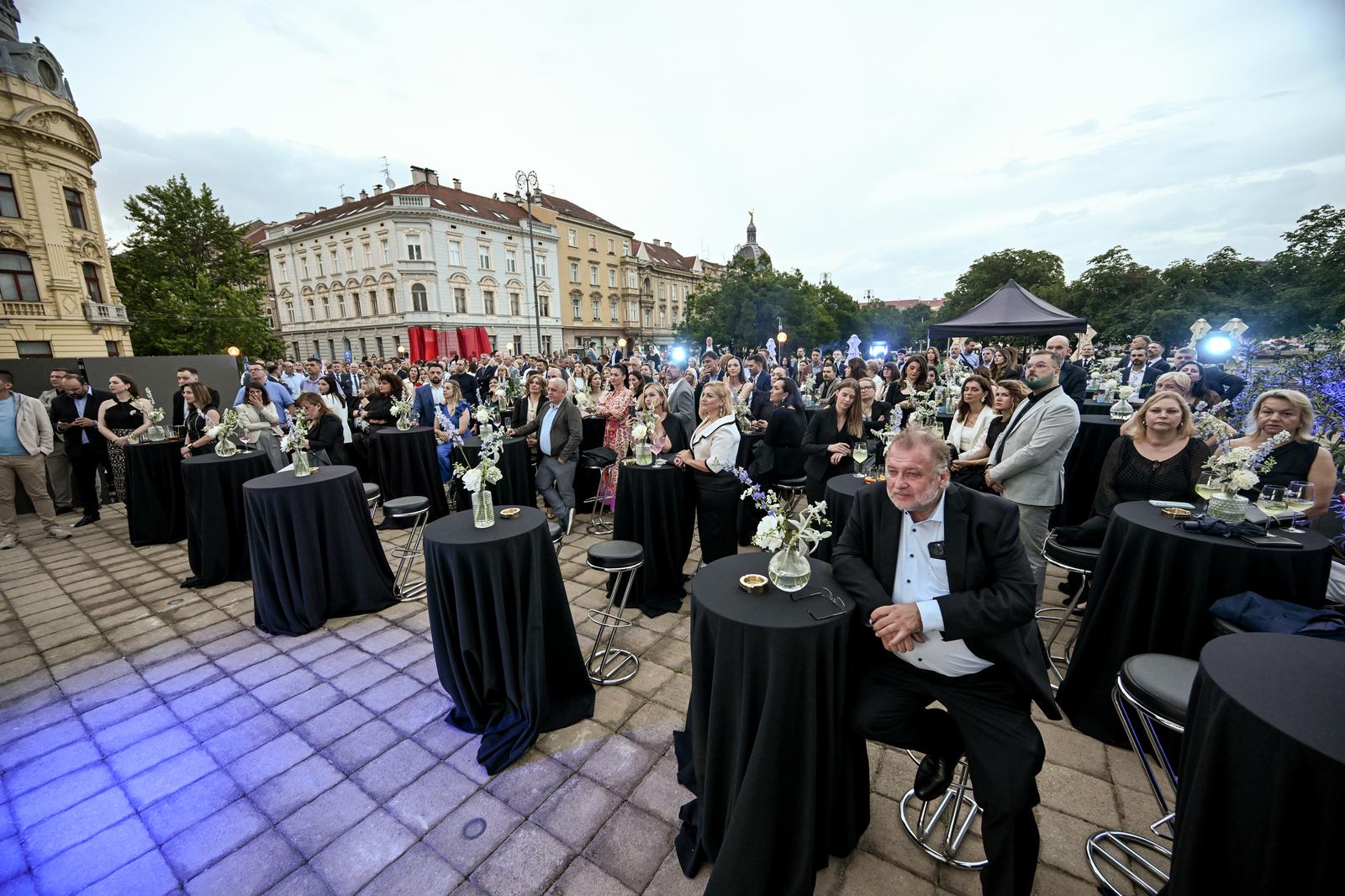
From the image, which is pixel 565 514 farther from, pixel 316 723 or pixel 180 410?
pixel 180 410

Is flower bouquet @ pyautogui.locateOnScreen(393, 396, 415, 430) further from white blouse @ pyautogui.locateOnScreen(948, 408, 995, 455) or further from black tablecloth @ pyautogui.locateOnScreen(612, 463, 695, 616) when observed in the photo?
white blouse @ pyautogui.locateOnScreen(948, 408, 995, 455)

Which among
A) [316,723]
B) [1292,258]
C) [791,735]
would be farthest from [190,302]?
[1292,258]

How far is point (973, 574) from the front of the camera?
2115mm

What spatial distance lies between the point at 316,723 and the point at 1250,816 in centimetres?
430


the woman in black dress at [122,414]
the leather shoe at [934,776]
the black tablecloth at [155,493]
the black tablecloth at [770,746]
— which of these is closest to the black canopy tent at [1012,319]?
the leather shoe at [934,776]

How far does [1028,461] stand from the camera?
395 cm

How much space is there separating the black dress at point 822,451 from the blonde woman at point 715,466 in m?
1.00

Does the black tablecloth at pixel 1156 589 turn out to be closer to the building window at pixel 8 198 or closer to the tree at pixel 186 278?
the tree at pixel 186 278

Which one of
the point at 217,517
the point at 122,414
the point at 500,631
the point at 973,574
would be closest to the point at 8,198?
the point at 122,414

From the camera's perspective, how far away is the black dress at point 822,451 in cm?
509

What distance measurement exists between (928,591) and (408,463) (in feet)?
21.1

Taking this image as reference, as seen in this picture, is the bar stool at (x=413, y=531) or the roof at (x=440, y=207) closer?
the bar stool at (x=413, y=531)

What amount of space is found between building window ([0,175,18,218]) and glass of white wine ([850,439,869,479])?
1392 inches

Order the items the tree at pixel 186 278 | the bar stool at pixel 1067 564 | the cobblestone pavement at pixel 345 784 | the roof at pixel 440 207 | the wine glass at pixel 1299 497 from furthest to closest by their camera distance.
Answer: the roof at pixel 440 207 < the tree at pixel 186 278 < the bar stool at pixel 1067 564 < the wine glass at pixel 1299 497 < the cobblestone pavement at pixel 345 784
